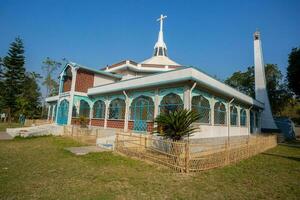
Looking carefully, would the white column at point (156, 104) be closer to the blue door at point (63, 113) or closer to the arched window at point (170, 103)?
the arched window at point (170, 103)

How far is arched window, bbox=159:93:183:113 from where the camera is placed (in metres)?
11.1

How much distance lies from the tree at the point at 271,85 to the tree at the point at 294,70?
1057 centimetres

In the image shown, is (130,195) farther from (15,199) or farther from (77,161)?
(77,161)

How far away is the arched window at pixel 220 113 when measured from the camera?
1335cm

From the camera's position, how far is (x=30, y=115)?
36188 mm

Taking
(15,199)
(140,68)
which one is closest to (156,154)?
(15,199)

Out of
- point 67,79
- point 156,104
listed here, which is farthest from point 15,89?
point 156,104

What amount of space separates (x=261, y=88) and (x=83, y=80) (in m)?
22.9

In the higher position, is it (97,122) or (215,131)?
(97,122)

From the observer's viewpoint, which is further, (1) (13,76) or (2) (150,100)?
(1) (13,76)

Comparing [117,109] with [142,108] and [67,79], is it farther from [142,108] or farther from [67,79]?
[67,79]

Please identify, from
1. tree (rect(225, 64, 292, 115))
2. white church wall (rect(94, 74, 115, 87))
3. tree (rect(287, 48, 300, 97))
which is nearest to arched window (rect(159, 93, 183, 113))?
white church wall (rect(94, 74, 115, 87))

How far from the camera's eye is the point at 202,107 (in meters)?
11.5

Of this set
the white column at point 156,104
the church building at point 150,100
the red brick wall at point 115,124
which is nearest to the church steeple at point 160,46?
the church building at point 150,100
